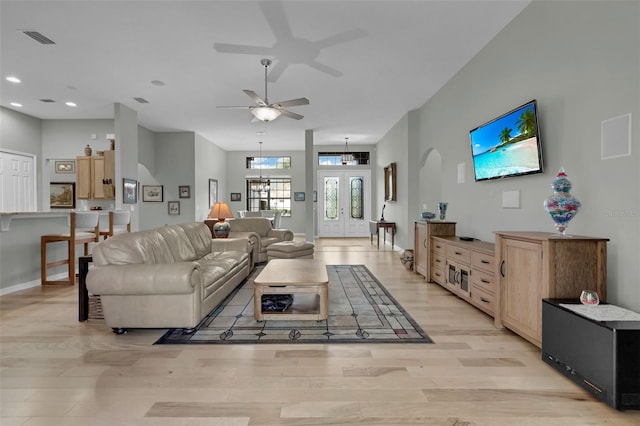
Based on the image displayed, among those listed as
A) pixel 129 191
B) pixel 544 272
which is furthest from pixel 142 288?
pixel 129 191

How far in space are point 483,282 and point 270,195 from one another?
9465mm

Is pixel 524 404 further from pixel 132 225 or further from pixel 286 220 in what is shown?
pixel 286 220

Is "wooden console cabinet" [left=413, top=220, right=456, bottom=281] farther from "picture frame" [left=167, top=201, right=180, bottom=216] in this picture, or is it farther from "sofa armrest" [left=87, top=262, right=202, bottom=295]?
"picture frame" [left=167, top=201, right=180, bottom=216]

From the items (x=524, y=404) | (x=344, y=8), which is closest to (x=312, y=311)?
(x=524, y=404)

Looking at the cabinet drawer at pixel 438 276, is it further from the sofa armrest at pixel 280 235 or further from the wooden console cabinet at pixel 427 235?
the sofa armrest at pixel 280 235

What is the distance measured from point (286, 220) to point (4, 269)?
8.32 m

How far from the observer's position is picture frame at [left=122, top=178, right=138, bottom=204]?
259 inches

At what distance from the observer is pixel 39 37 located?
393cm

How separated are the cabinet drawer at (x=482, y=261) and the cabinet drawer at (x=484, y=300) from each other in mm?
266

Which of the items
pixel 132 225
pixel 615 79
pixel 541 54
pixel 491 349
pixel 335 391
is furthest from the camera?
pixel 132 225

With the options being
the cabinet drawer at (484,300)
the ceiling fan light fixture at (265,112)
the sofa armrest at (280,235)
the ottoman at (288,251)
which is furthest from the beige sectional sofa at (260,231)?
the cabinet drawer at (484,300)

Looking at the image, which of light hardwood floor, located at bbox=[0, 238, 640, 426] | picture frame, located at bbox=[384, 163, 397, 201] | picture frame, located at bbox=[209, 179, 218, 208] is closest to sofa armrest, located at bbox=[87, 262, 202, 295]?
light hardwood floor, located at bbox=[0, 238, 640, 426]

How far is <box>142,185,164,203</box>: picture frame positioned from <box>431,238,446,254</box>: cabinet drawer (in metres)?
7.55

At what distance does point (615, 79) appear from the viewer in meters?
2.38
